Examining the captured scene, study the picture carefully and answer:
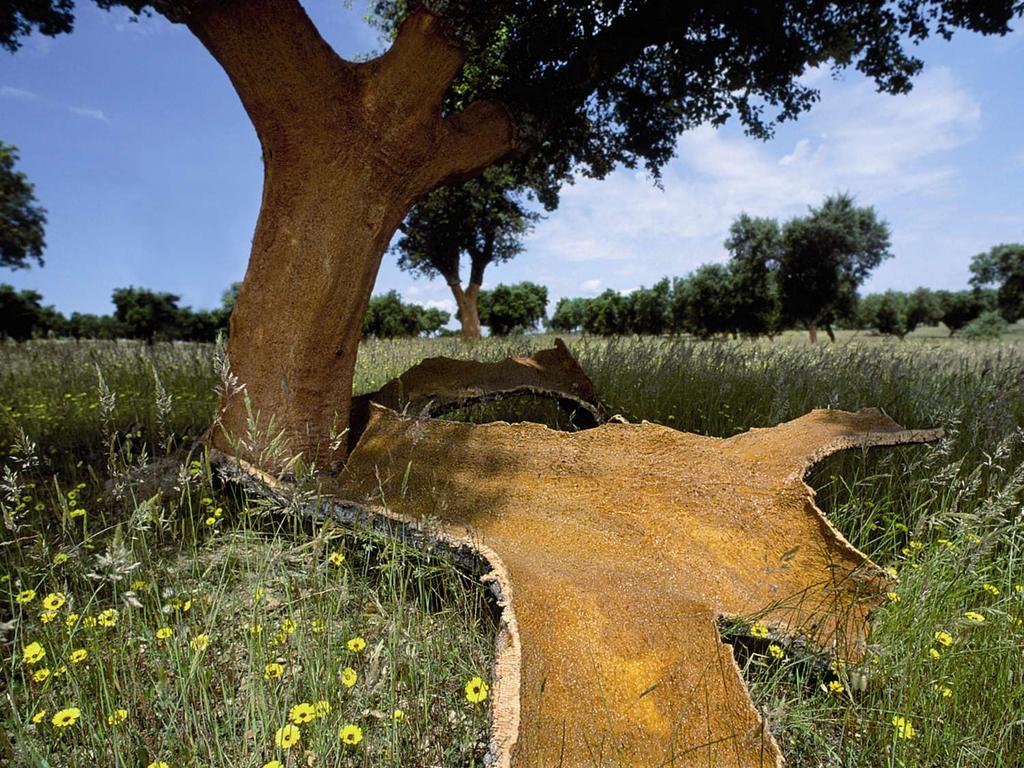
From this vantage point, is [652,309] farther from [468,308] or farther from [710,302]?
[468,308]

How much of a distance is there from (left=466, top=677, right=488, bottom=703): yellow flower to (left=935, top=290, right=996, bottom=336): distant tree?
263 feet

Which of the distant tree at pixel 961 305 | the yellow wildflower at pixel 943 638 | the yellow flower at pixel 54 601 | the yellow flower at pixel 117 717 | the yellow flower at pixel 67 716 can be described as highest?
the distant tree at pixel 961 305

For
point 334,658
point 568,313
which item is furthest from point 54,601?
point 568,313

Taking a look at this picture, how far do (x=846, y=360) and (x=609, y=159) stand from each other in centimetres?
447

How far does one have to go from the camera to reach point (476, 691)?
1902 mm

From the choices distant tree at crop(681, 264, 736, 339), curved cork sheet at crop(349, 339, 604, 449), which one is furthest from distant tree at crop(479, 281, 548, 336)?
curved cork sheet at crop(349, 339, 604, 449)

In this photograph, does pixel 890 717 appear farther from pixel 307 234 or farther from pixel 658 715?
pixel 307 234

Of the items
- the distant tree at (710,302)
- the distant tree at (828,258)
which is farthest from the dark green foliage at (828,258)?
the distant tree at (710,302)

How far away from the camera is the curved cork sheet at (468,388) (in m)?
4.18

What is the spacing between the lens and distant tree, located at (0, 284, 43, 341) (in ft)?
135

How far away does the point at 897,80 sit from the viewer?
8.43 m

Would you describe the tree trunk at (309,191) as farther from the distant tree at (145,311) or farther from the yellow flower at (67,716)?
the distant tree at (145,311)

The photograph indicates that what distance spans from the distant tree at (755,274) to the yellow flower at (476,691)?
41946mm

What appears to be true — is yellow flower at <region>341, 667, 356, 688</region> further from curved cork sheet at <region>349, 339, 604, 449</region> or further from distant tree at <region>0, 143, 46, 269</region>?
distant tree at <region>0, 143, 46, 269</region>
